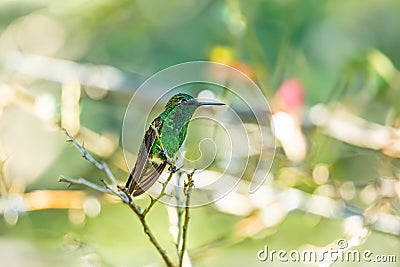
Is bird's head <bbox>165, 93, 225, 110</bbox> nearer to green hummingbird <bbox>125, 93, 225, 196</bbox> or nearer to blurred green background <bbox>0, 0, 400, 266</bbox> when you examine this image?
green hummingbird <bbox>125, 93, 225, 196</bbox>

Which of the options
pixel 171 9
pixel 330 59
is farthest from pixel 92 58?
pixel 330 59

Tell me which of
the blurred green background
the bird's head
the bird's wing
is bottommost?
the bird's wing

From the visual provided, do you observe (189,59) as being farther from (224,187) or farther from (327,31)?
(224,187)

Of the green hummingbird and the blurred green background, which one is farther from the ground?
the blurred green background

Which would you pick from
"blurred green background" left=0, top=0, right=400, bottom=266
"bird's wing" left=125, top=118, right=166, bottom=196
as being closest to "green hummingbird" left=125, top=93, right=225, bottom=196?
"bird's wing" left=125, top=118, right=166, bottom=196

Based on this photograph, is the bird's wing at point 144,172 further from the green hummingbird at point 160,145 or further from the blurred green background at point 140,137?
the blurred green background at point 140,137
